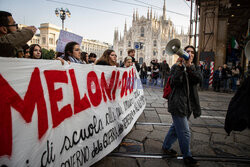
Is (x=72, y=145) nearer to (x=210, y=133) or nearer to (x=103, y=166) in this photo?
(x=103, y=166)

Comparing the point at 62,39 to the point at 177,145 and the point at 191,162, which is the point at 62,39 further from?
the point at 191,162

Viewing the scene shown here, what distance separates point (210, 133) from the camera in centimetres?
328

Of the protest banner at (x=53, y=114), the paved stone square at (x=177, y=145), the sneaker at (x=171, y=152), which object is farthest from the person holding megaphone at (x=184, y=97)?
the protest banner at (x=53, y=114)

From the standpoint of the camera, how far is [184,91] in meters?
2.13

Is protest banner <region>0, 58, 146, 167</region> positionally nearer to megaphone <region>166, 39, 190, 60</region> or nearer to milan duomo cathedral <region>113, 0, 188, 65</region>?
megaphone <region>166, 39, 190, 60</region>

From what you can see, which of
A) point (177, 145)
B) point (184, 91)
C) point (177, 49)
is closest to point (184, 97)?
point (184, 91)

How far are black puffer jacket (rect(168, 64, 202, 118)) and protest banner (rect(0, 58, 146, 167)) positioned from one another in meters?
1.00

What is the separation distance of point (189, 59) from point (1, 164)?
219 centimetres

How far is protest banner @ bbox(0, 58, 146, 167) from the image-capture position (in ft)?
4.00

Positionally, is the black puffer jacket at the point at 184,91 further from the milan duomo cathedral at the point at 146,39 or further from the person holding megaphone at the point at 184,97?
the milan duomo cathedral at the point at 146,39

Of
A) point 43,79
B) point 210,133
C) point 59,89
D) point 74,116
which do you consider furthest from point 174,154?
point 43,79

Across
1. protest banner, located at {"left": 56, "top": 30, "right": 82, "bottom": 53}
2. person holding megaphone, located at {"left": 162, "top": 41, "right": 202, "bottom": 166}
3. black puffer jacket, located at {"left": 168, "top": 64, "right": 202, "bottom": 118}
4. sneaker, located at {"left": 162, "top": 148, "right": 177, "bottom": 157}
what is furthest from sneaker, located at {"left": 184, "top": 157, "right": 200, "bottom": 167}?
protest banner, located at {"left": 56, "top": 30, "right": 82, "bottom": 53}

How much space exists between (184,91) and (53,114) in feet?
5.25

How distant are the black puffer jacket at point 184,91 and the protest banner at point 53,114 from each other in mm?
998
